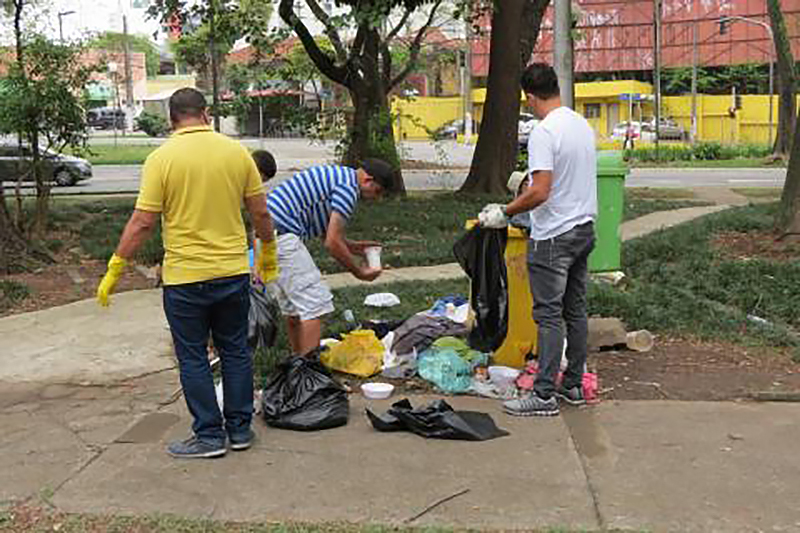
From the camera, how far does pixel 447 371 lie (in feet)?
17.8

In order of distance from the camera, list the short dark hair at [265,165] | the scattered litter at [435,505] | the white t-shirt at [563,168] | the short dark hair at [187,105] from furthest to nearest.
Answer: the short dark hair at [265,165], the white t-shirt at [563,168], the short dark hair at [187,105], the scattered litter at [435,505]

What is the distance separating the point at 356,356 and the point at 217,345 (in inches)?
56.0

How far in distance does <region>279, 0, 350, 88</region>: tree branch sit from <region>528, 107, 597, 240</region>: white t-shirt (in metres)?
10.5

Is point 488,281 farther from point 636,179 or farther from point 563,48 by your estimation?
point 636,179

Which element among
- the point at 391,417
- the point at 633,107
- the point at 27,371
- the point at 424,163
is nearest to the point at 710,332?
the point at 391,417

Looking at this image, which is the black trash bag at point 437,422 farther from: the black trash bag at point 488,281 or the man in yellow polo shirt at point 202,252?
the black trash bag at point 488,281

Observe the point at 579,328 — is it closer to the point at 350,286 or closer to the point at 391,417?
the point at 391,417

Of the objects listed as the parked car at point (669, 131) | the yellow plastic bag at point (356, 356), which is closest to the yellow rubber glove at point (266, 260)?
the yellow plastic bag at point (356, 356)

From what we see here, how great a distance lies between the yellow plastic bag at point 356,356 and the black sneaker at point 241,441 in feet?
4.21

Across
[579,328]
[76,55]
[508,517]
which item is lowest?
[508,517]

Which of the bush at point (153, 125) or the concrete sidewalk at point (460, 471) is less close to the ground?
the bush at point (153, 125)

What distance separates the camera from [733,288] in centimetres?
750

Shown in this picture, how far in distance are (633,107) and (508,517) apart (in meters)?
53.8

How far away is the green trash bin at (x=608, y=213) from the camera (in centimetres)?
778
